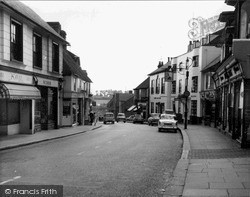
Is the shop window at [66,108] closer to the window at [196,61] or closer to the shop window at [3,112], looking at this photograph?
the shop window at [3,112]

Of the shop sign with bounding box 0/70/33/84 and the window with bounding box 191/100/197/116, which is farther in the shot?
the window with bounding box 191/100/197/116

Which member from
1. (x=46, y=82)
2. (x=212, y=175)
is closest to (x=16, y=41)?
(x=46, y=82)

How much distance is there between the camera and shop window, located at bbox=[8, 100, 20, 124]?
18078 mm

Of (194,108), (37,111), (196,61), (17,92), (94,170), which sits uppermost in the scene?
(196,61)

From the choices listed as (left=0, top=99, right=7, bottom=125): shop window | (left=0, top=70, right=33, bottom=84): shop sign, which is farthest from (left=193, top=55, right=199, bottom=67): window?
(left=0, top=99, right=7, bottom=125): shop window

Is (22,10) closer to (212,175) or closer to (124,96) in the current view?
(212,175)

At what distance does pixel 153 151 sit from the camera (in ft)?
42.2

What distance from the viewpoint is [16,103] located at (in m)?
18.9

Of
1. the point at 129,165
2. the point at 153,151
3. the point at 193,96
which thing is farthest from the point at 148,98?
the point at 129,165

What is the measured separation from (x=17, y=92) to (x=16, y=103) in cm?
251

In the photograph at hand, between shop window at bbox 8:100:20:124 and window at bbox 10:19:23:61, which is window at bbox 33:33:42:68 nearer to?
window at bbox 10:19:23:61

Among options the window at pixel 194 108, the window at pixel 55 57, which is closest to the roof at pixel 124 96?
the window at pixel 194 108

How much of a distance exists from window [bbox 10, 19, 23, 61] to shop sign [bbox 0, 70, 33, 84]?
3.64 feet

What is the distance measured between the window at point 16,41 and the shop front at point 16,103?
119cm
